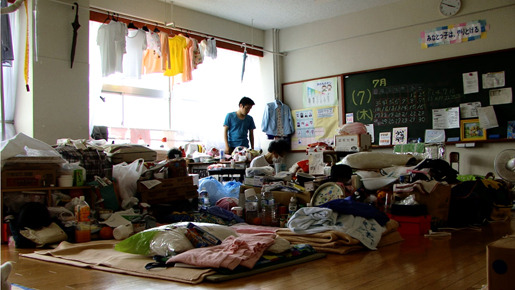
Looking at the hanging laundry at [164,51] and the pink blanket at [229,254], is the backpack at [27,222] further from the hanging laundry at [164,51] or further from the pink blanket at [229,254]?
the hanging laundry at [164,51]

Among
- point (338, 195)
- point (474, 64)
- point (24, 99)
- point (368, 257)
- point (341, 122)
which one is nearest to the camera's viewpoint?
point (368, 257)

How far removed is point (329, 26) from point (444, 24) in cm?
205

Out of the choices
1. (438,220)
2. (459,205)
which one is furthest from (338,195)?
(459,205)

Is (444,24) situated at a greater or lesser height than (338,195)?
greater

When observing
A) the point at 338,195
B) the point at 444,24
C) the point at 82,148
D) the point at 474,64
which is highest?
the point at 444,24

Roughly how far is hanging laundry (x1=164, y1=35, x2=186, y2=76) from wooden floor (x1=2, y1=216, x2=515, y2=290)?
174 inches

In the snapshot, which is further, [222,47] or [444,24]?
[222,47]

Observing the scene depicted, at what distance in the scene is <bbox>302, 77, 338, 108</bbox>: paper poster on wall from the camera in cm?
841

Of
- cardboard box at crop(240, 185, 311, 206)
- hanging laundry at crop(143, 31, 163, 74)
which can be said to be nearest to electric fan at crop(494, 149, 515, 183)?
cardboard box at crop(240, 185, 311, 206)

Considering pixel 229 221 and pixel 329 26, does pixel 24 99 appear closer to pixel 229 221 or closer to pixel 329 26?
pixel 229 221

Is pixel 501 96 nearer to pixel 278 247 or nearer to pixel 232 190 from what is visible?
pixel 232 190

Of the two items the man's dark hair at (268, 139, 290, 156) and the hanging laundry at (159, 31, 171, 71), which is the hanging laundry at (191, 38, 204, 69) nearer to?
the hanging laundry at (159, 31, 171, 71)

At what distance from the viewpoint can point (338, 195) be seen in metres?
4.41

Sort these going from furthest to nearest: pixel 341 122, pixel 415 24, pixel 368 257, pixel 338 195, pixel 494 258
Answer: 1. pixel 341 122
2. pixel 415 24
3. pixel 338 195
4. pixel 368 257
5. pixel 494 258
